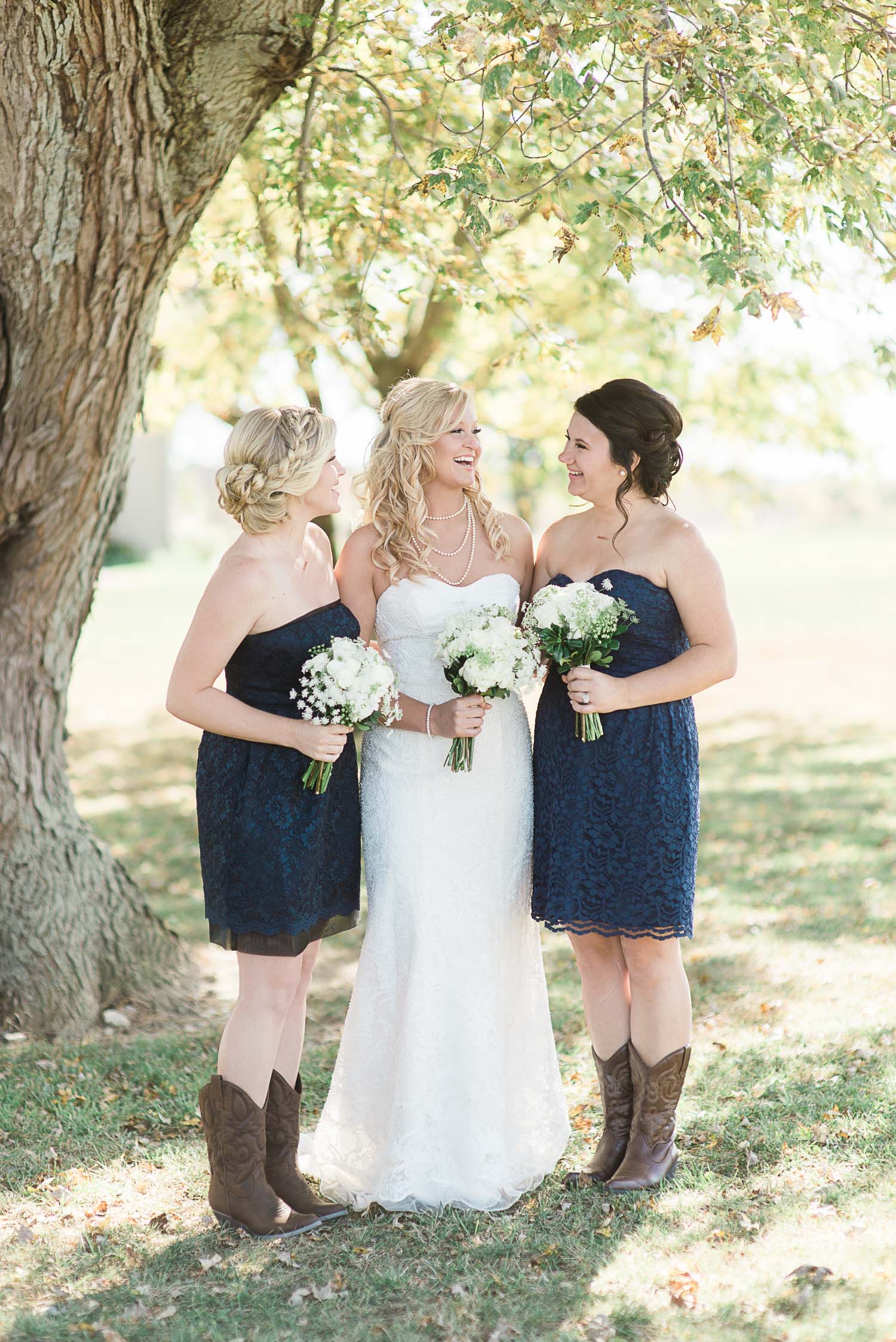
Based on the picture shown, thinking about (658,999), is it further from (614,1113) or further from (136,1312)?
(136,1312)

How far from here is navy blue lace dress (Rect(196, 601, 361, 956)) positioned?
13.0ft

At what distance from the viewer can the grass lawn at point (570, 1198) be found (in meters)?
3.56

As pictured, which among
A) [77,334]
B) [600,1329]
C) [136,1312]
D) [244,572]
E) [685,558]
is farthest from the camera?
[77,334]

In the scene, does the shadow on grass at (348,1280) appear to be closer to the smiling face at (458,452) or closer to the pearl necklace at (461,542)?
the pearl necklace at (461,542)

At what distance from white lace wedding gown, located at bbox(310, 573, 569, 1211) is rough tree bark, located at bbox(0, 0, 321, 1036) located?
186 centimetres

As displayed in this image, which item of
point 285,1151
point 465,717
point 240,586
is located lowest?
point 285,1151

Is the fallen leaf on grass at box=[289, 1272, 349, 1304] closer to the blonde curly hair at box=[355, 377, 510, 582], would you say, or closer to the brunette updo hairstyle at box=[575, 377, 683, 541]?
the blonde curly hair at box=[355, 377, 510, 582]

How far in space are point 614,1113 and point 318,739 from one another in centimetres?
180

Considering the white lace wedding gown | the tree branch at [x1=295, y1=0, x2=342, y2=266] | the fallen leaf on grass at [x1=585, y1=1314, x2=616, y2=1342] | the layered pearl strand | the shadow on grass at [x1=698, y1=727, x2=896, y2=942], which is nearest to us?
the fallen leaf on grass at [x1=585, y1=1314, x2=616, y2=1342]

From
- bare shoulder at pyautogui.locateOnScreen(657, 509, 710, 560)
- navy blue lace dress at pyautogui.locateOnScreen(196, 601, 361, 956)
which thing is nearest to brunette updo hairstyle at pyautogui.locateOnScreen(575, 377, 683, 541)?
bare shoulder at pyautogui.locateOnScreen(657, 509, 710, 560)

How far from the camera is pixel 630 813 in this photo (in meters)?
4.16

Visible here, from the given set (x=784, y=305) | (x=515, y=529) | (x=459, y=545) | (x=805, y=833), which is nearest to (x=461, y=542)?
(x=459, y=545)

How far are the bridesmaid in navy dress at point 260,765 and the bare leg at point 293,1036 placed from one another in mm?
117

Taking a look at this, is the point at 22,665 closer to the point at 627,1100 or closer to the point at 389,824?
the point at 389,824
